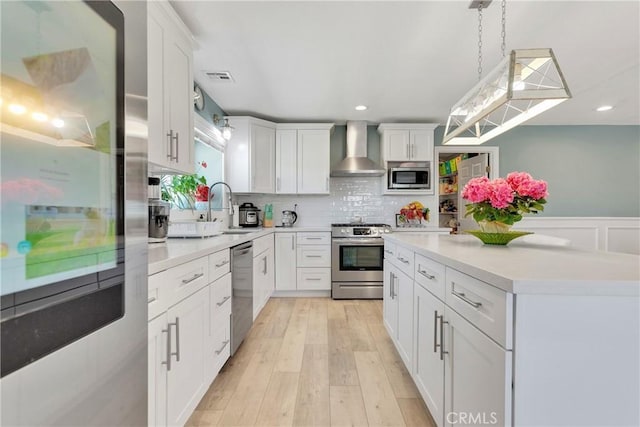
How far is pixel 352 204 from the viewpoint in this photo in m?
4.57

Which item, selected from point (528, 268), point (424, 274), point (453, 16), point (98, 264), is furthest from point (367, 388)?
point (453, 16)

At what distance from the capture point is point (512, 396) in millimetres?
836

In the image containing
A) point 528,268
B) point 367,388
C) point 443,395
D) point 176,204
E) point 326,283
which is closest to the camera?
point 528,268

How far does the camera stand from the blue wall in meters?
4.60

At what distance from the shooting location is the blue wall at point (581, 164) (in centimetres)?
460

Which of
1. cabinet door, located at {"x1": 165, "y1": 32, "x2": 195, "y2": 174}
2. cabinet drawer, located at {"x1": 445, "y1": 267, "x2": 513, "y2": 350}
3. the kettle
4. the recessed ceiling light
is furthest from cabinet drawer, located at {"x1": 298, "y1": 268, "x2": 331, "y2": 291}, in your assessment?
the recessed ceiling light

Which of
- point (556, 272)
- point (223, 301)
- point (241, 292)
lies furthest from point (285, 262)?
point (556, 272)

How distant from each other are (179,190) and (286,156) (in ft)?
6.09

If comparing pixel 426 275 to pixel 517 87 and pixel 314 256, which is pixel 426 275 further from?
pixel 314 256

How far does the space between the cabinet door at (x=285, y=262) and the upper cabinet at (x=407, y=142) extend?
1782 mm

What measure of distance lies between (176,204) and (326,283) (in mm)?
2107

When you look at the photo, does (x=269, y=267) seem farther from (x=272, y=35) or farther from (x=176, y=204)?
(x=272, y=35)

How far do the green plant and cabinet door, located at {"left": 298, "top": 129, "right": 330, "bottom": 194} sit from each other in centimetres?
165

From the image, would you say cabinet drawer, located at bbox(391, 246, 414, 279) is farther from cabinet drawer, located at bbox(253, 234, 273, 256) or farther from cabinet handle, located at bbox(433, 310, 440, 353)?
cabinet drawer, located at bbox(253, 234, 273, 256)
